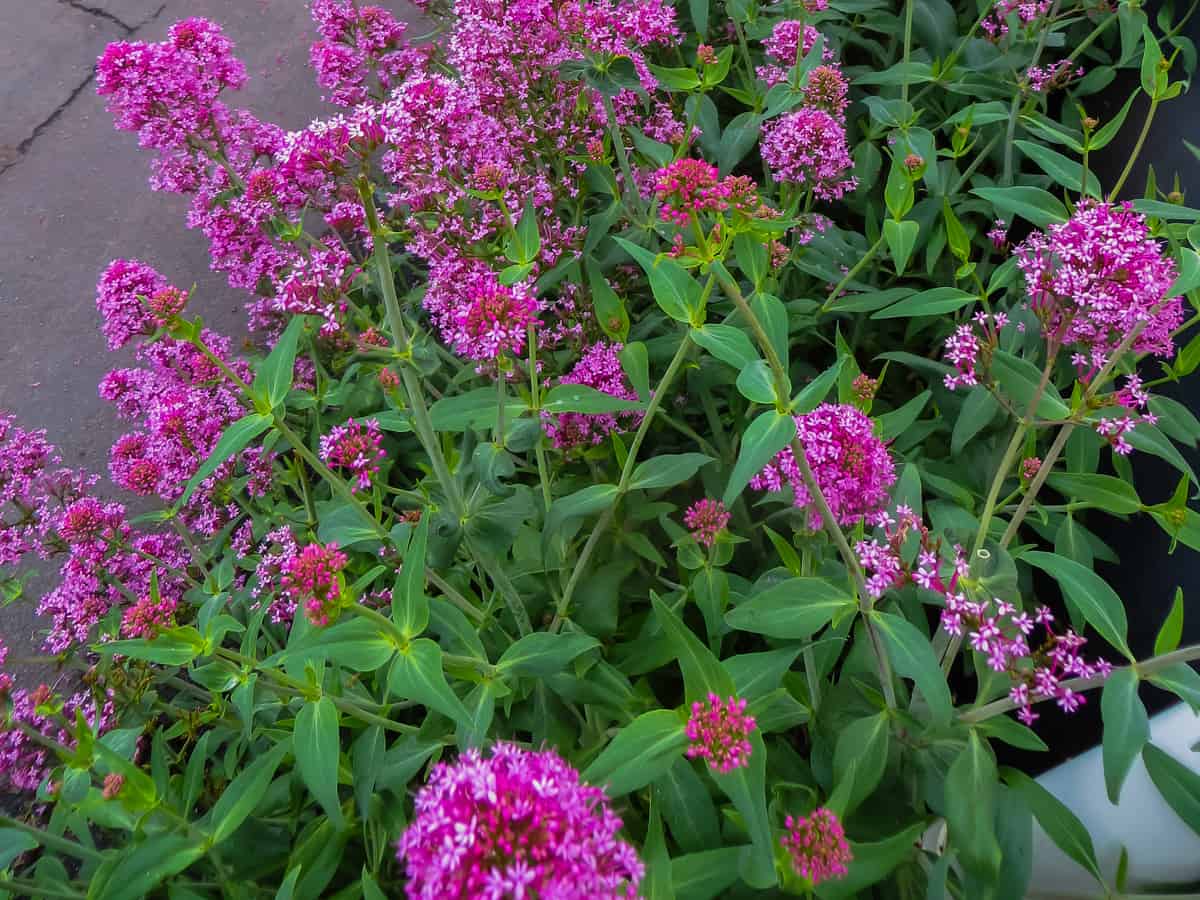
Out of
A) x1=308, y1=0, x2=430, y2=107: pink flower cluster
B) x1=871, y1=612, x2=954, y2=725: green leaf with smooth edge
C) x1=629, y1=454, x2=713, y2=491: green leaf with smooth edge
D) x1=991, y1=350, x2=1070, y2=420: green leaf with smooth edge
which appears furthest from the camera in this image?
x1=308, y1=0, x2=430, y2=107: pink flower cluster

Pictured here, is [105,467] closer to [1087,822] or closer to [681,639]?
[681,639]

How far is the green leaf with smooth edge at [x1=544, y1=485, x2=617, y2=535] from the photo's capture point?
1.56m

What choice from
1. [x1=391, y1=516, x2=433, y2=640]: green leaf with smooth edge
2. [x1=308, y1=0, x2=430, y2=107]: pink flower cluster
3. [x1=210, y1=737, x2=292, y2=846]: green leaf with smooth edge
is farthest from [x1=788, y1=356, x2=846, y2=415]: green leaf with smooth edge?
[x1=308, y1=0, x2=430, y2=107]: pink flower cluster

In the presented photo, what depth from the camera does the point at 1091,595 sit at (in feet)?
3.93

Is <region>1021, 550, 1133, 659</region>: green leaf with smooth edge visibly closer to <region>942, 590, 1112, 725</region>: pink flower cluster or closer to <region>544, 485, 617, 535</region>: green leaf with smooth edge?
<region>942, 590, 1112, 725</region>: pink flower cluster

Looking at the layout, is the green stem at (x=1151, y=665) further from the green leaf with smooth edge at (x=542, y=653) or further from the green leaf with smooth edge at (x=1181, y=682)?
the green leaf with smooth edge at (x=542, y=653)

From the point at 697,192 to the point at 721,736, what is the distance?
78cm

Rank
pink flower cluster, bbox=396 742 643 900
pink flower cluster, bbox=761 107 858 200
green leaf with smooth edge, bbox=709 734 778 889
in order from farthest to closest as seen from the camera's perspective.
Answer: pink flower cluster, bbox=761 107 858 200
green leaf with smooth edge, bbox=709 734 778 889
pink flower cluster, bbox=396 742 643 900

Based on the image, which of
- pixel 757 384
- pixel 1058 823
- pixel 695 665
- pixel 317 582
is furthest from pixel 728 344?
pixel 1058 823

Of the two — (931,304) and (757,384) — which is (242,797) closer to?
(757,384)

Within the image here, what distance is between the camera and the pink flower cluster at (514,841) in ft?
2.83

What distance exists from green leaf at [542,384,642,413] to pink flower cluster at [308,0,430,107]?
1546mm

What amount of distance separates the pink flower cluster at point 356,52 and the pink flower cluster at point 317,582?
1.90 metres

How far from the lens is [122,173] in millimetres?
4062
